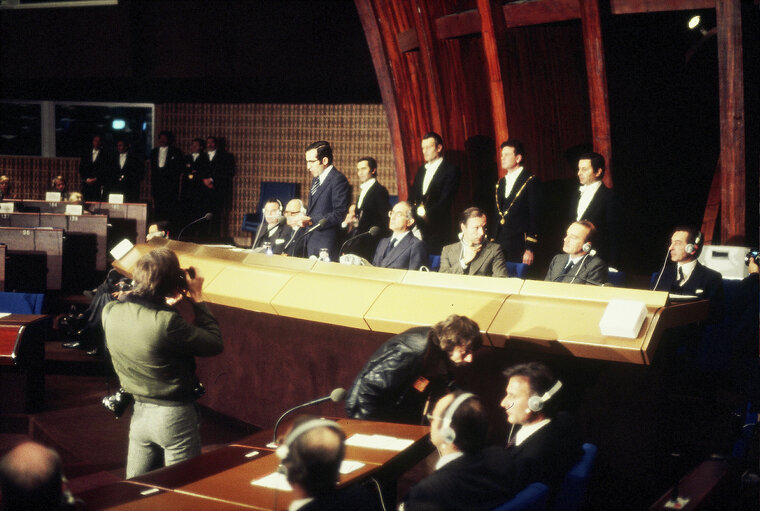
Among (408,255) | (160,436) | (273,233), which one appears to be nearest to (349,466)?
(160,436)

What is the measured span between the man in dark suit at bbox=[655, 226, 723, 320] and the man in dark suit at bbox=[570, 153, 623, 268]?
57 cm

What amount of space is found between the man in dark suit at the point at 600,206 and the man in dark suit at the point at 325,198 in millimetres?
1540

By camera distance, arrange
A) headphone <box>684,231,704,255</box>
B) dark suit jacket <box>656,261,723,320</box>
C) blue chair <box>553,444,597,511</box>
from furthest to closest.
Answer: headphone <box>684,231,704,255</box> → dark suit jacket <box>656,261,723,320</box> → blue chair <box>553,444,597,511</box>

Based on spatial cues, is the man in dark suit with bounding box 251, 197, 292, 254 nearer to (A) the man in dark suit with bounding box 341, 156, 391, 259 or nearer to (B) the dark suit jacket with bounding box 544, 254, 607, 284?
(A) the man in dark suit with bounding box 341, 156, 391, 259

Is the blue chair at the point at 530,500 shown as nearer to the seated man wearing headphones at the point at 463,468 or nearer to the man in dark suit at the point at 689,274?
the seated man wearing headphones at the point at 463,468

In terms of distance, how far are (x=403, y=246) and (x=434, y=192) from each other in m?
1.03

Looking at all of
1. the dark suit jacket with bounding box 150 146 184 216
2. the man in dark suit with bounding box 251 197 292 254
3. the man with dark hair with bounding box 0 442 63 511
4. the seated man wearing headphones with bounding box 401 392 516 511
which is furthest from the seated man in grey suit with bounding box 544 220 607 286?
the dark suit jacket with bounding box 150 146 184 216

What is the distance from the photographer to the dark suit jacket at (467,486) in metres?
2.07

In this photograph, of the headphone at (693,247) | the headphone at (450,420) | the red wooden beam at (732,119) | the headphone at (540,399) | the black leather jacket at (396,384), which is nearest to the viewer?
the headphone at (450,420)

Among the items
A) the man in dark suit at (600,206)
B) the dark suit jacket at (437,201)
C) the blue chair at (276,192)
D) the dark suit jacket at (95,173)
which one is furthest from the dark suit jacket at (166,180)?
the man in dark suit at (600,206)

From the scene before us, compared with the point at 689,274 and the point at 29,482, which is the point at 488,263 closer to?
the point at 689,274

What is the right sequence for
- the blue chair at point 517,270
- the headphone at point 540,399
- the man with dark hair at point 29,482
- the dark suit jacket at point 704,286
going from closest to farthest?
the man with dark hair at point 29,482
the headphone at point 540,399
the dark suit jacket at point 704,286
the blue chair at point 517,270

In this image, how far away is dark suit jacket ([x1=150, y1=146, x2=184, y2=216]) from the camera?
9938mm

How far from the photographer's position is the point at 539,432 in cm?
252
